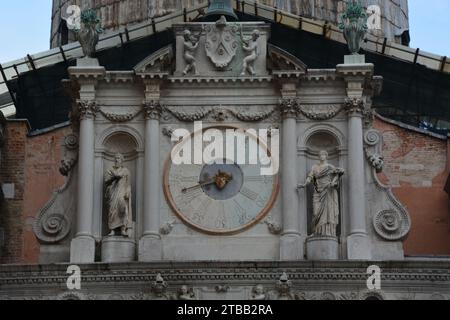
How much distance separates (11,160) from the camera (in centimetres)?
4694

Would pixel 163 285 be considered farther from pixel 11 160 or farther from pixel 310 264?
pixel 11 160

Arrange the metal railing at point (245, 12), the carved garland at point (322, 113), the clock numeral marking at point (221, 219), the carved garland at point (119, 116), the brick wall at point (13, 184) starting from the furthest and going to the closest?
the metal railing at point (245, 12) < the brick wall at point (13, 184) < the carved garland at point (119, 116) < the carved garland at point (322, 113) < the clock numeral marking at point (221, 219)

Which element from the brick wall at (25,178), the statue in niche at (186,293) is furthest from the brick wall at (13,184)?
the statue in niche at (186,293)

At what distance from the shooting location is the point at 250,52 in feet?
128

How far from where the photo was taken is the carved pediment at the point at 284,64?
3834cm

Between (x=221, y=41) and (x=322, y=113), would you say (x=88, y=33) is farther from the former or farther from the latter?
(x=322, y=113)

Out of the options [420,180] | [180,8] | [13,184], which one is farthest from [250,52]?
[180,8]

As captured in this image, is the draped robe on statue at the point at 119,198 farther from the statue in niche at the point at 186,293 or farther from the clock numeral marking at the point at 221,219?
the statue in niche at the point at 186,293

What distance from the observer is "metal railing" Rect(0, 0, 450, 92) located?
49281 millimetres

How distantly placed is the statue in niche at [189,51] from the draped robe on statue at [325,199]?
3701 mm

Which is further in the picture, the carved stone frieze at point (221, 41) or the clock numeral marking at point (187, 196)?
the carved stone frieze at point (221, 41)

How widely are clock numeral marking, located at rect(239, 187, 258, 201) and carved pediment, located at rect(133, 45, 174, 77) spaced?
3.16 m
